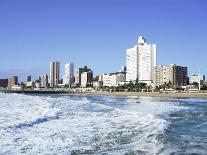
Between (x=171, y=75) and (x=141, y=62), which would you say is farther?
(x=141, y=62)

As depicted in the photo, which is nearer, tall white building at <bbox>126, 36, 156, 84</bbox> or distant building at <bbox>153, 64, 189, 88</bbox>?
distant building at <bbox>153, 64, 189, 88</bbox>

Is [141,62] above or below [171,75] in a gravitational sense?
above

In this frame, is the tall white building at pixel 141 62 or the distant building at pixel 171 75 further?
the tall white building at pixel 141 62

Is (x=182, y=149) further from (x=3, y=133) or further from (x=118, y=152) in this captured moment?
(x=3, y=133)

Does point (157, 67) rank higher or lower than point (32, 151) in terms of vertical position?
higher

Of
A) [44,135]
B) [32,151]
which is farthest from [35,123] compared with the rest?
[32,151]
